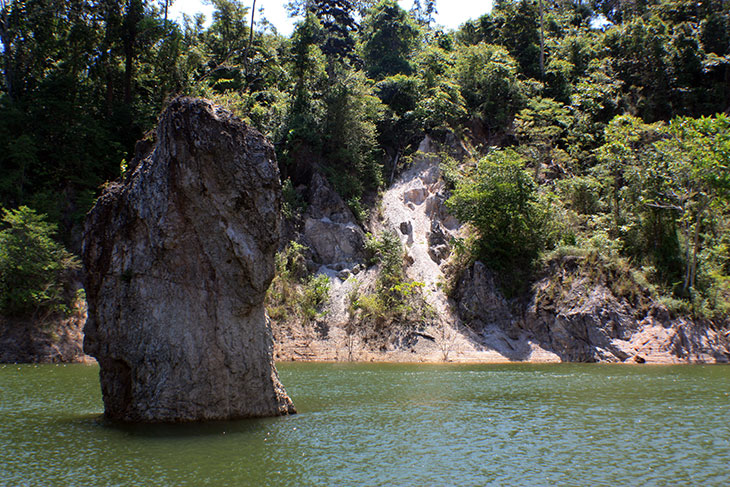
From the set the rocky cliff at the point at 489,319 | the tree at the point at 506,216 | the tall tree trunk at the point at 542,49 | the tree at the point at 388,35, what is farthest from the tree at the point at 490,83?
the tree at the point at 506,216

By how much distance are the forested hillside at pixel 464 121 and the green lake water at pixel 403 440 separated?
13.8m

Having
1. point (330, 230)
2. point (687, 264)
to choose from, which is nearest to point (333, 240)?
point (330, 230)

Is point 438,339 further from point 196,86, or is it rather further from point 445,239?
point 196,86

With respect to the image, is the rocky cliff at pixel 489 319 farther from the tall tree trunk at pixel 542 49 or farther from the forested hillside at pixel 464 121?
the tall tree trunk at pixel 542 49

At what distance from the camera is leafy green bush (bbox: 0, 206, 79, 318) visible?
24.9m

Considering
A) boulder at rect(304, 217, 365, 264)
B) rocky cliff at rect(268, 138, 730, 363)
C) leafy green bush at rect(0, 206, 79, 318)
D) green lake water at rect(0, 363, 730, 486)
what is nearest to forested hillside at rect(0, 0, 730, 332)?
leafy green bush at rect(0, 206, 79, 318)

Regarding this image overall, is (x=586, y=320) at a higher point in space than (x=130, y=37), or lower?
lower

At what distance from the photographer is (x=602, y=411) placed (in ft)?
40.3

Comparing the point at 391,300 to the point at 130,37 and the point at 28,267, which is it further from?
the point at 130,37

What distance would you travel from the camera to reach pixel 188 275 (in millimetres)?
11625

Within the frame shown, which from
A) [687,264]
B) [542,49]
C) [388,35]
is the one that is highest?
[388,35]

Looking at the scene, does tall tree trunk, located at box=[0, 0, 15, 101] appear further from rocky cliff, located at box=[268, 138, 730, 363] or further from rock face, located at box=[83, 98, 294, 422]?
rock face, located at box=[83, 98, 294, 422]

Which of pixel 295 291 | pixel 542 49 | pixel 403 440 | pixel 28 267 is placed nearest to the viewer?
pixel 403 440

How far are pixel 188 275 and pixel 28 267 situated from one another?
17850 millimetres
